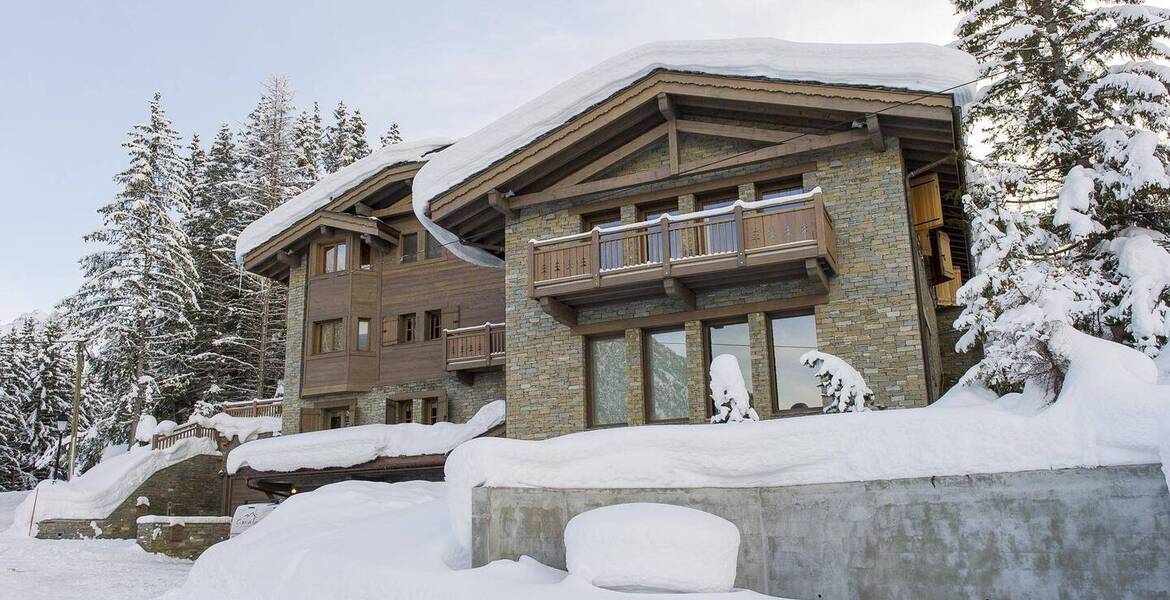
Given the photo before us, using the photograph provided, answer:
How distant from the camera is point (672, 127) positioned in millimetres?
16688

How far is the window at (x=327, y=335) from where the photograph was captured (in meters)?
25.1

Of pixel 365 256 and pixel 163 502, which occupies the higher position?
pixel 365 256

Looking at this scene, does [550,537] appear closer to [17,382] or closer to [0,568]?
[0,568]

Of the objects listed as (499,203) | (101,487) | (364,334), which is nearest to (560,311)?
(499,203)

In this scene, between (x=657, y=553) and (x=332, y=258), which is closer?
(x=657, y=553)

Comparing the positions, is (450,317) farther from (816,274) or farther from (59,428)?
(59,428)

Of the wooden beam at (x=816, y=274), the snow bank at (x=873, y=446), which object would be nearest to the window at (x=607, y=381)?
the wooden beam at (x=816, y=274)

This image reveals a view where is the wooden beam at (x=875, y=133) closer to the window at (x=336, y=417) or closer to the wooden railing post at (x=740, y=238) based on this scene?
the wooden railing post at (x=740, y=238)

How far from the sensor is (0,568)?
57.7ft

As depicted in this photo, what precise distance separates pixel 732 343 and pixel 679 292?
153 centimetres

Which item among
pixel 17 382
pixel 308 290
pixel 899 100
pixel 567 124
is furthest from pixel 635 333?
pixel 17 382

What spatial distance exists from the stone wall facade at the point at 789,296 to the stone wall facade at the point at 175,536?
1058 centimetres

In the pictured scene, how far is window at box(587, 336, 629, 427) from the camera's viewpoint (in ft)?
54.6

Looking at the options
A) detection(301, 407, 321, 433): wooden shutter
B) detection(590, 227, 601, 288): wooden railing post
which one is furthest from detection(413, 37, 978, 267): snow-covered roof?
detection(301, 407, 321, 433): wooden shutter
